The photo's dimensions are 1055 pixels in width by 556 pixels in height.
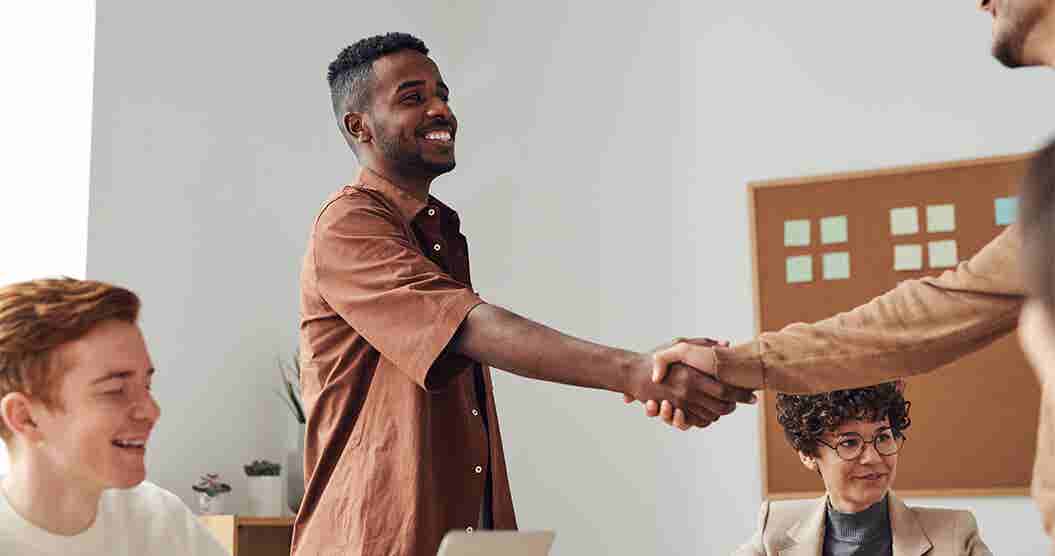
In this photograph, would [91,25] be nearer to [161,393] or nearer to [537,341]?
[161,393]

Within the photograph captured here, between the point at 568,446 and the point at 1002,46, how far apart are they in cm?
293

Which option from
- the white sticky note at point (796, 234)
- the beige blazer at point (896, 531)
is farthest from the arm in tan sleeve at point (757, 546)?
the white sticky note at point (796, 234)

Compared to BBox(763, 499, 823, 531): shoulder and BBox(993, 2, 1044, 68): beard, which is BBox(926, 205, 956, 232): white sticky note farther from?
BBox(993, 2, 1044, 68): beard

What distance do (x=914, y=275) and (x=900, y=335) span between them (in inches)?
81.3

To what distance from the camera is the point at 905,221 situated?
4340mm

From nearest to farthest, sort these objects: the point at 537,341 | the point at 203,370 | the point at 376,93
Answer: the point at 537,341, the point at 376,93, the point at 203,370

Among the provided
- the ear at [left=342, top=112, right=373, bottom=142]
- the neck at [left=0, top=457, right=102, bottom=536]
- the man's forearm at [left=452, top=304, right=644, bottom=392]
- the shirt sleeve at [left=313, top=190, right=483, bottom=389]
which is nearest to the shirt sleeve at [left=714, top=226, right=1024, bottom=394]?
the man's forearm at [left=452, top=304, right=644, bottom=392]

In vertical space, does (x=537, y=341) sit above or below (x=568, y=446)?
above

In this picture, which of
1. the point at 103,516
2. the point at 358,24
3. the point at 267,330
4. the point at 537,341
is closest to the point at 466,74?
the point at 358,24

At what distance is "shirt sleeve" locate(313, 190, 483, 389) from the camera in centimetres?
213

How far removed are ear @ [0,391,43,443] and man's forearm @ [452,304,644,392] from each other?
0.67 meters

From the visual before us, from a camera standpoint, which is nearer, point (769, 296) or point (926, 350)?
point (926, 350)

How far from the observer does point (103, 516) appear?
6.24 feet

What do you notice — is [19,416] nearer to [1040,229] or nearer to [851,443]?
[1040,229]
